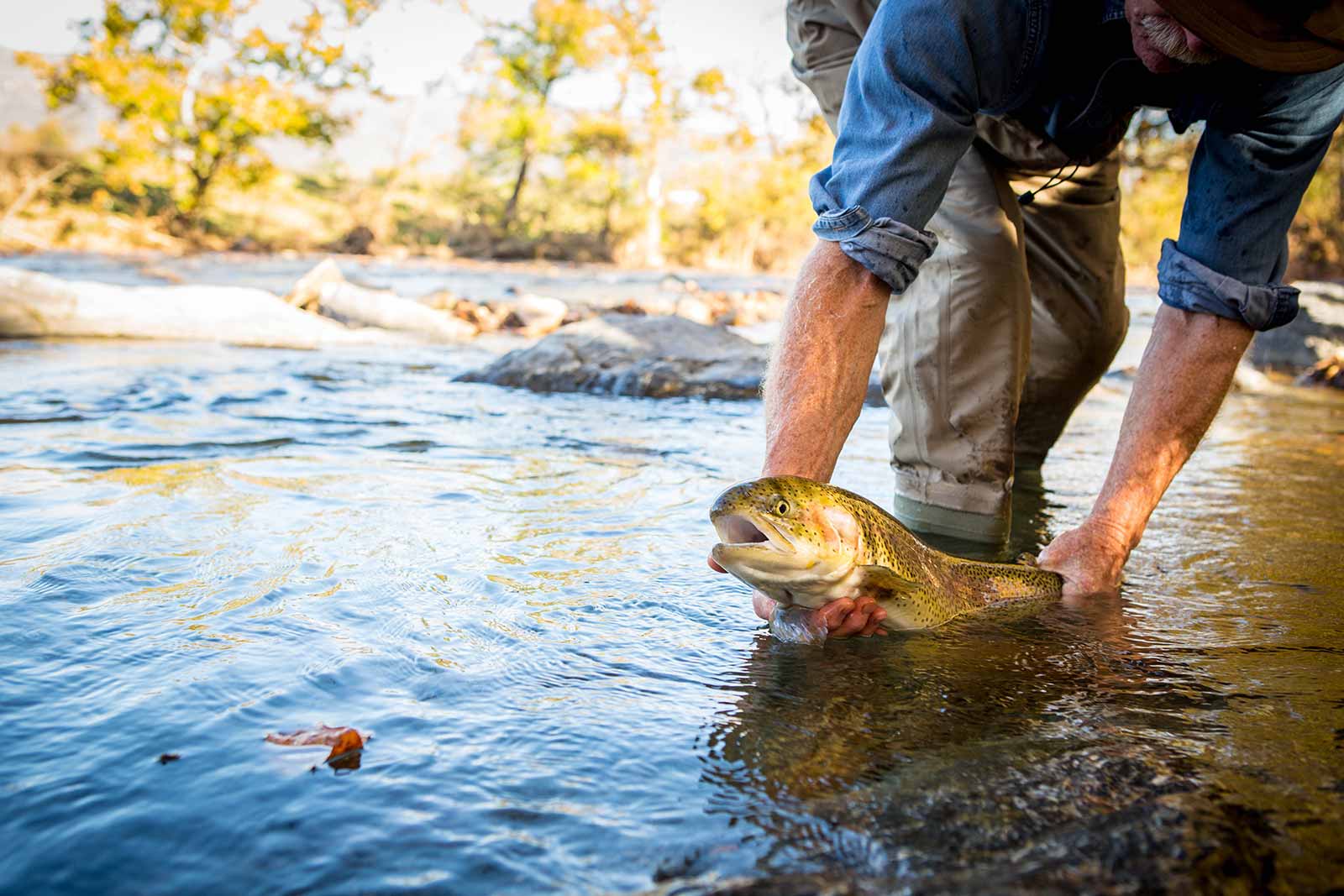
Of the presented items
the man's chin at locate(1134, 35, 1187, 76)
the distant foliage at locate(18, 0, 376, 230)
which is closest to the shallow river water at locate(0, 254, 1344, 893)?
the man's chin at locate(1134, 35, 1187, 76)

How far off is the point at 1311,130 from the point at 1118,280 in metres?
1.41

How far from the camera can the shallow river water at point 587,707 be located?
1332mm

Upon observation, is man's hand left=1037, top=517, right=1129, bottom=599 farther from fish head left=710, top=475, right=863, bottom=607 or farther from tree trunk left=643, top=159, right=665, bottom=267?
tree trunk left=643, top=159, right=665, bottom=267

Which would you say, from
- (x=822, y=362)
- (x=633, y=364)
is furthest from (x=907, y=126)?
(x=633, y=364)

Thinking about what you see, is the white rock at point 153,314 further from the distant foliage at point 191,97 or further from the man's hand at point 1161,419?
the distant foliage at point 191,97

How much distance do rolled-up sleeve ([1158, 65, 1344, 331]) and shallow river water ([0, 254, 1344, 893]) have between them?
30.2 inches

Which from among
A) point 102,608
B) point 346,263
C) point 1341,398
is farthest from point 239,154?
point 102,608

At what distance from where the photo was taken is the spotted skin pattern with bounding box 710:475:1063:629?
1.88m

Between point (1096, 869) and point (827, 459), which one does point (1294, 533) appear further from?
point (1096, 869)

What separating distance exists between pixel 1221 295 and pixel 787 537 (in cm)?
170

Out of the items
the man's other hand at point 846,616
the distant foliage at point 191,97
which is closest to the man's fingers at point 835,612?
the man's other hand at point 846,616

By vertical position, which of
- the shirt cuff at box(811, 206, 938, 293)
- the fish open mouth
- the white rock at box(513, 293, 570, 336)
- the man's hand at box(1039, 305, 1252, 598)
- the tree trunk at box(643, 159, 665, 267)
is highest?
the tree trunk at box(643, 159, 665, 267)

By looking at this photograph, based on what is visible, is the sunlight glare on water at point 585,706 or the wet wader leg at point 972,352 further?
the wet wader leg at point 972,352

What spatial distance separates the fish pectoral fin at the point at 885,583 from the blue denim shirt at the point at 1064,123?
661 millimetres
